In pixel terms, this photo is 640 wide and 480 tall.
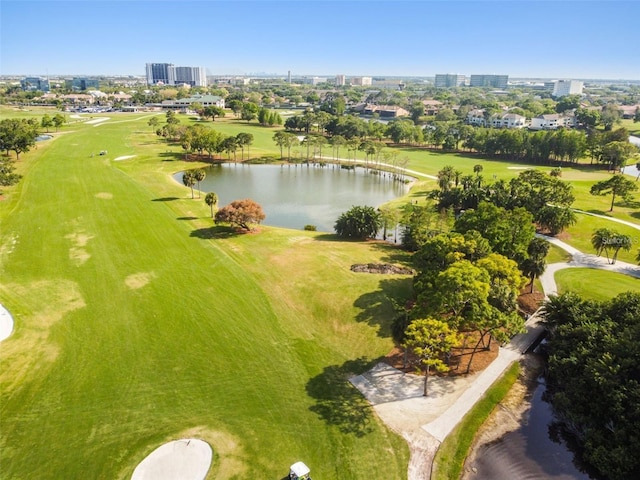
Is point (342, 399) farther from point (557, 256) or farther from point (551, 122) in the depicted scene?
point (551, 122)

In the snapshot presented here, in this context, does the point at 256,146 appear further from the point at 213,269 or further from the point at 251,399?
the point at 251,399

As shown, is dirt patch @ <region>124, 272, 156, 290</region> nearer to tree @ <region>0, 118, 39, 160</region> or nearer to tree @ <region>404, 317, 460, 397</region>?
tree @ <region>404, 317, 460, 397</region>

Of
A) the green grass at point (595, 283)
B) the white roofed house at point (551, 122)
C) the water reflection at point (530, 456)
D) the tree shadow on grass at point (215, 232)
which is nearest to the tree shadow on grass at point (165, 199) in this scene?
the tree shadow on grass at point (215, 232)

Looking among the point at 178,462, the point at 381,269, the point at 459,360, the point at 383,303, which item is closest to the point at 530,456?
the point at 459,360

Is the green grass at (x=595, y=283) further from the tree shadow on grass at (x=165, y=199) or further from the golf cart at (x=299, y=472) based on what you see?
the tree shadow on grass at (x=165, y=199)

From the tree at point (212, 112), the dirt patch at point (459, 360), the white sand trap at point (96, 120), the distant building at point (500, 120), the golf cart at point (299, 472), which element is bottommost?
the golf cart at point (299, 472)

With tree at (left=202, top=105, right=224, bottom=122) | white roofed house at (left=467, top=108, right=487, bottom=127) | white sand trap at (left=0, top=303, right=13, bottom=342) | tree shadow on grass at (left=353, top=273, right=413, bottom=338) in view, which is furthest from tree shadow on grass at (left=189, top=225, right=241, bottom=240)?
white roofed house at (left=467, top=108, right=487, bottom=127)
